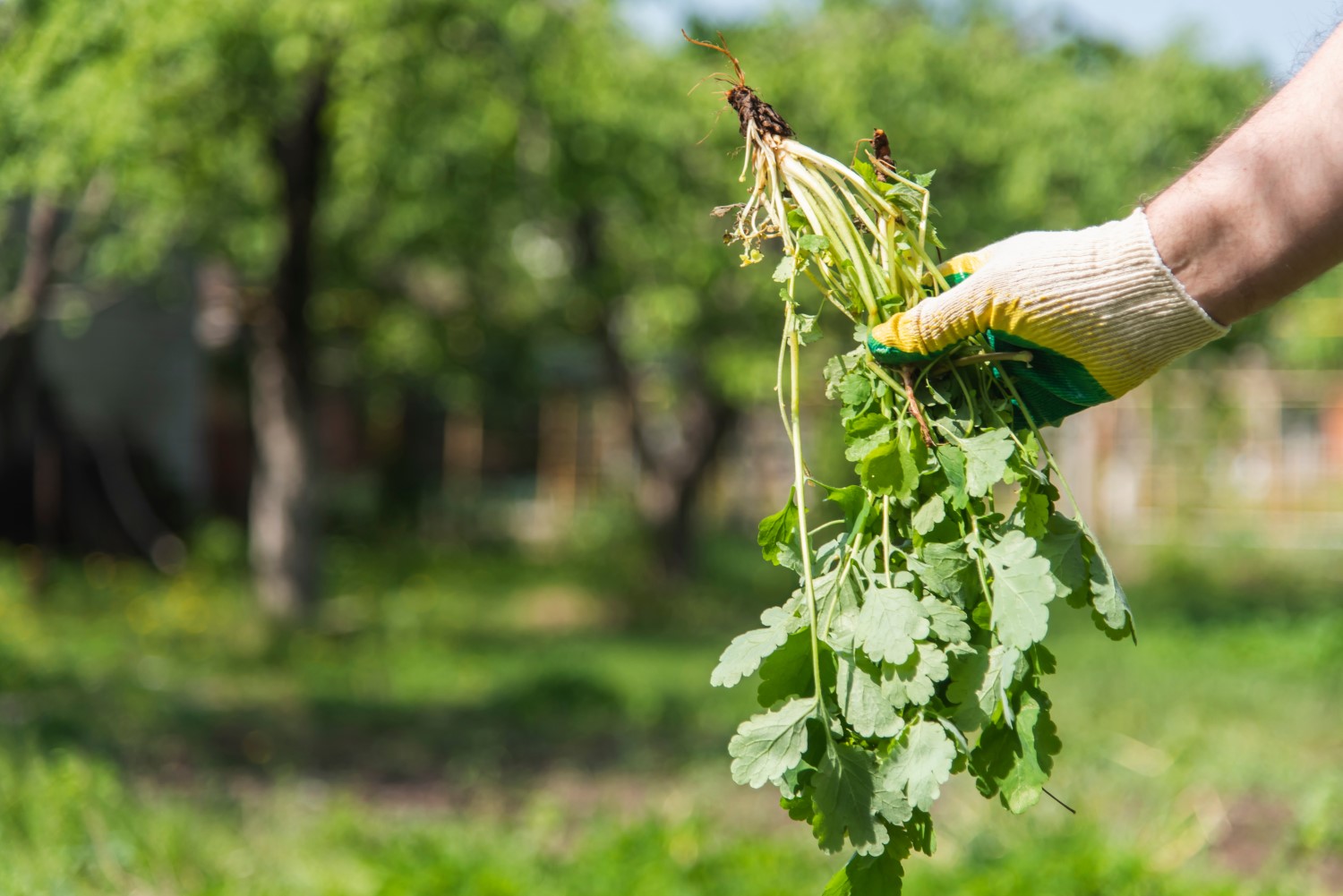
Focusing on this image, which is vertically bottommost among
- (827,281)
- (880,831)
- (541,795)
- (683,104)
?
(541,795)

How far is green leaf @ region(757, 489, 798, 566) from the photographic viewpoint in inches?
73.9

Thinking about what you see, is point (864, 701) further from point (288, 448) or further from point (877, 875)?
point (288, 448)

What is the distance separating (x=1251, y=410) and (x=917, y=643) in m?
14.3

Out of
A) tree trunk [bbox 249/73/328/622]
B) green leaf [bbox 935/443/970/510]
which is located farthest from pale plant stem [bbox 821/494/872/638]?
tree trunk [bbox 249/73/328/622]

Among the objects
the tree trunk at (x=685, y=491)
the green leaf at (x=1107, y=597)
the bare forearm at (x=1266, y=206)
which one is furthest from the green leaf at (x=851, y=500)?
the tree trunk at (x=685, y=491)

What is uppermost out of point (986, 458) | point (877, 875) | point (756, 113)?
point (756, 113)

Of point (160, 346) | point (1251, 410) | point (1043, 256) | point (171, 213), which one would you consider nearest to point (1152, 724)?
point (1043, 256)

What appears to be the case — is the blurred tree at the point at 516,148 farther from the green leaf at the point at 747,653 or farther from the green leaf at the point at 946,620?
the green leaf at the point at 946,620

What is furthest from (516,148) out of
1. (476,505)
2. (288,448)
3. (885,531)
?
(476,505)

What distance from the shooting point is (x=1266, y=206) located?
1836mm

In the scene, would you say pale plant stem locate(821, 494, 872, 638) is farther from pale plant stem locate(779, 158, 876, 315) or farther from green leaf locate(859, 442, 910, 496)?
pale plant stem locate(779, 158, 876, 315)

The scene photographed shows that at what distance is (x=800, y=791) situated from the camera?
1.78 metres

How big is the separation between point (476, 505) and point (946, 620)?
15.3 m

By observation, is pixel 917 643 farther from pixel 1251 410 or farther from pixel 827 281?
pixel 1251 410
